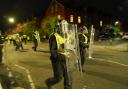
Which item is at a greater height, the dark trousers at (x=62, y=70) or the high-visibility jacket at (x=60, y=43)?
the high-visibility jacket at (x=60, y=43)

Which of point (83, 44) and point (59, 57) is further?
point (83, 44)

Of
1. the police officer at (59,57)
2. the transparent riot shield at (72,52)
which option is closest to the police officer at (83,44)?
the transparent riot shield at (72,52)

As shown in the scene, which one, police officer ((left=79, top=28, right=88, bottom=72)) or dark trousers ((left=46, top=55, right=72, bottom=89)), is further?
police officer ((left=79, top=28, right=88, bottom=72))

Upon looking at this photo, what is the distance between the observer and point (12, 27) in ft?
355

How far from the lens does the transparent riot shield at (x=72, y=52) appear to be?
347 inches

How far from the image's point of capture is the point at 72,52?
10.4 metres

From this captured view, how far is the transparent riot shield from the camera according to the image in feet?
28.9

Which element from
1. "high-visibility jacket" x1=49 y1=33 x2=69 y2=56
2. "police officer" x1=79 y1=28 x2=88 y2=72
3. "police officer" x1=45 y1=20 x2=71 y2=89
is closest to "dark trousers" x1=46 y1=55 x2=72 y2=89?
"police officer" x1=45 y1=20 x2=71 y2=89

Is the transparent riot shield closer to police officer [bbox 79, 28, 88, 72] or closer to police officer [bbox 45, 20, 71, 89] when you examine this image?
police officer [bbox 45, 20, 71, 89]

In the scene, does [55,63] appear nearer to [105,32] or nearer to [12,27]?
[105,32]

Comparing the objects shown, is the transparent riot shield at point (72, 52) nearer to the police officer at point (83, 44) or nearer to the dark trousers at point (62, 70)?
the dark trousers at point (62, 70)

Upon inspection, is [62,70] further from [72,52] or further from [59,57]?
[72,52]

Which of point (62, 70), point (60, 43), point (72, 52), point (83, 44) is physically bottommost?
point (62, 70)

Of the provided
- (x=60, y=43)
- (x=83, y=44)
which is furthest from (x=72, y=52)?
(x=83, y=44)
